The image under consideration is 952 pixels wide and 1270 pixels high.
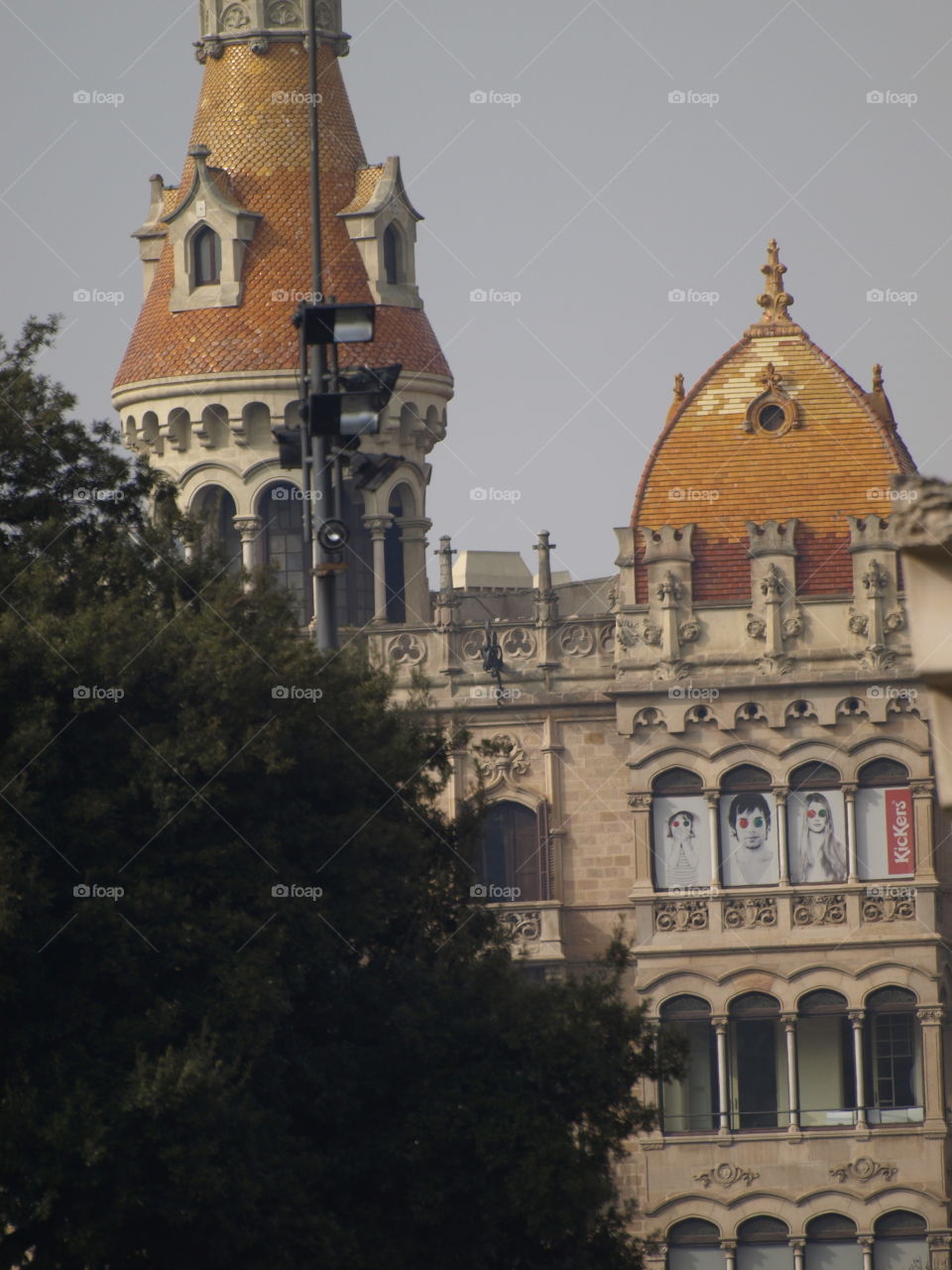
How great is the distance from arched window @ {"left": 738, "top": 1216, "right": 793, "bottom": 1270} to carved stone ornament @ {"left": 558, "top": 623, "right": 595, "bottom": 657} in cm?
1075

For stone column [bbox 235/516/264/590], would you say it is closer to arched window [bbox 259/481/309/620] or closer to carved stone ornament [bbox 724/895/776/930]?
arched window [bbox 259/481/309/620]

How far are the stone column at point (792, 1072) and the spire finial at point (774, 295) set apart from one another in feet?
44.7

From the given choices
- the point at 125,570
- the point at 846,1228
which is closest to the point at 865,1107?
the point at 846,1228

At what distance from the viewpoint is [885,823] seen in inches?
2231

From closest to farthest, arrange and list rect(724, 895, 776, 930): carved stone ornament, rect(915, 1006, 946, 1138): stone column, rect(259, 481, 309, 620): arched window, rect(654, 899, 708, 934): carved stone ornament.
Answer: rect(915, 1006, 946, 1138): stone column < rect(724, 895, 776, 930): carved stone ornament < rect(654, 899, 708, 934): carved stone ornament < rect(259, 481, 309, 620): arched window

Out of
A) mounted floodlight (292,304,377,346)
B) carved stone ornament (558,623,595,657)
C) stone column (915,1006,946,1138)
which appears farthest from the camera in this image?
carved stone ornament (558,623,595,657)

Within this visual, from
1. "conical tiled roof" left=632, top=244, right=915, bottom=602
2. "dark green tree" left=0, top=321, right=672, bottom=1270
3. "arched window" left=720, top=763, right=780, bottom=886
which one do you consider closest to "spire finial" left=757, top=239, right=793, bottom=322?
"conical tiled roof" left=632, top=244, right=915, bottom=602

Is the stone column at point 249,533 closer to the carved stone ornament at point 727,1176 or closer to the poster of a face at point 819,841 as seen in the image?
the poster of a face at point 819,841

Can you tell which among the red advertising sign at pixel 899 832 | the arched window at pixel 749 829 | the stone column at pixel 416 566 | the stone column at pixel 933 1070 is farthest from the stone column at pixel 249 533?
the stone column at pixel 933 1070

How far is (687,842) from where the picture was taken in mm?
Answer: 57250

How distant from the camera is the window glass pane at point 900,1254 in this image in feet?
179

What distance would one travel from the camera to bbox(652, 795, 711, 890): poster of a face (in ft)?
187

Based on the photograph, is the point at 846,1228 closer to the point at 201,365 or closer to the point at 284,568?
the point at 284,568

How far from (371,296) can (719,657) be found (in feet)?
42.8
